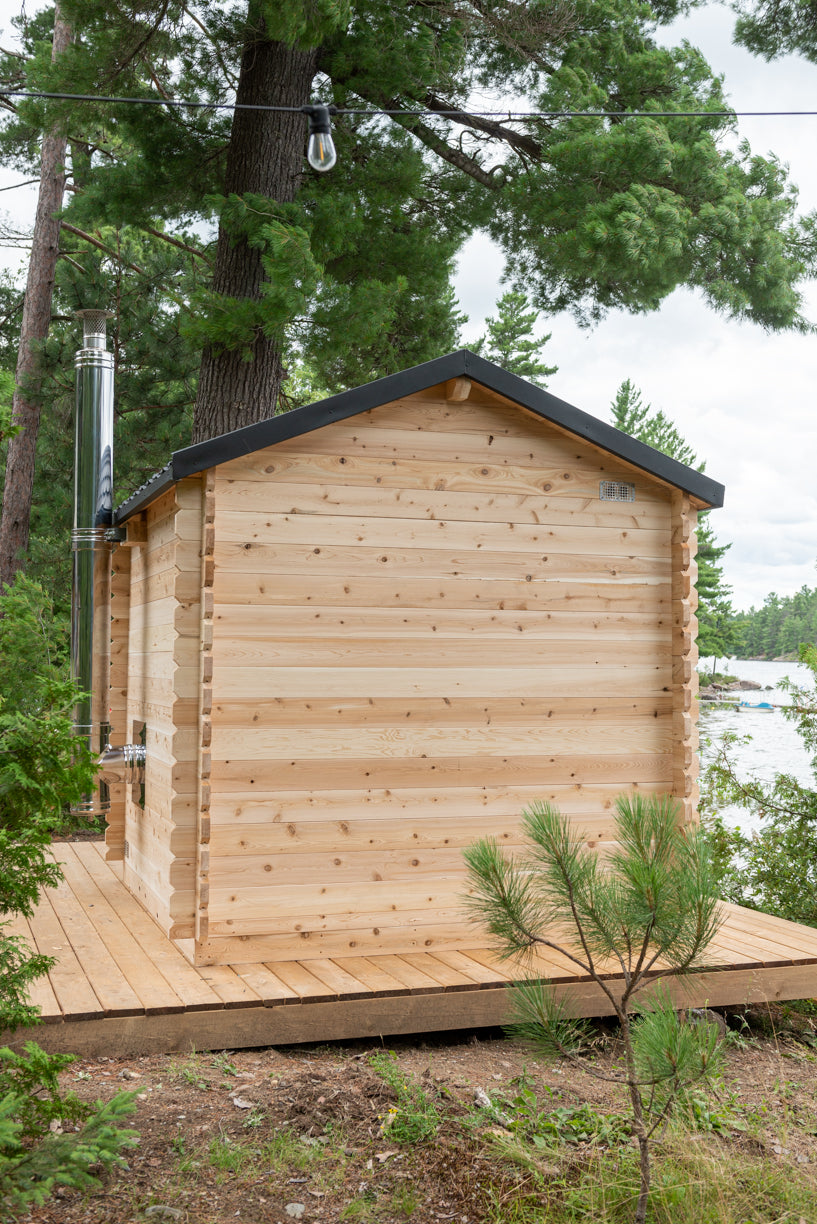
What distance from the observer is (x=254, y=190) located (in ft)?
27.8

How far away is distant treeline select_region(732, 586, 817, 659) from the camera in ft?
122

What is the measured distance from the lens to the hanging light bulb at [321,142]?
5.09 metres

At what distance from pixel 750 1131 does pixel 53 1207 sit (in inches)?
95.0

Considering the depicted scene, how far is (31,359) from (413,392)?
754cm

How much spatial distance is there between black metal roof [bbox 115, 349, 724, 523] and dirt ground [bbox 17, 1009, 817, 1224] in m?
2.60

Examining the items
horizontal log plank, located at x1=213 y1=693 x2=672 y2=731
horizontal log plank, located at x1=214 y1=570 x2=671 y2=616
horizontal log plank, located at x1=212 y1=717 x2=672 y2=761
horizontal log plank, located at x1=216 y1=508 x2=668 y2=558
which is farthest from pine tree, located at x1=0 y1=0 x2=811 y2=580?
horizontal log plank, located at x1=212 y1=717 x2=672 y2=761

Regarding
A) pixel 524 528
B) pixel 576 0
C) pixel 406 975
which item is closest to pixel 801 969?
pixel 406 975

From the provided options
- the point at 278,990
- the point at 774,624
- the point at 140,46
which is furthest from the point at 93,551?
the point at 774,624

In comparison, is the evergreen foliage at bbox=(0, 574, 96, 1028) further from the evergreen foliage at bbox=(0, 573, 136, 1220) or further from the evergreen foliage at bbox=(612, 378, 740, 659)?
the evergreen foliage at bbox=(612, 378, 740, 659)

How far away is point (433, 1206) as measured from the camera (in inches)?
124

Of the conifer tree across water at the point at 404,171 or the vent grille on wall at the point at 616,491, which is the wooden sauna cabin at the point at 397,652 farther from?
the conifer tree across water at the point at 404,171

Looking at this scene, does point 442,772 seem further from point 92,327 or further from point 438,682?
point 92,327

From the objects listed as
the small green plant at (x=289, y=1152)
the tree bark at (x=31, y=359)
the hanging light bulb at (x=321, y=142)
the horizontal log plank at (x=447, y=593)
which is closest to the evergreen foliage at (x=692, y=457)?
the tree bark at (x=31, y=359)

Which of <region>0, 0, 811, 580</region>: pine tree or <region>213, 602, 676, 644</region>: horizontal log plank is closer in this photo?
<region>213, 602, 676, 644</region>: horizontal log plank
